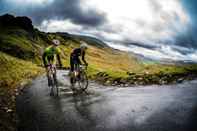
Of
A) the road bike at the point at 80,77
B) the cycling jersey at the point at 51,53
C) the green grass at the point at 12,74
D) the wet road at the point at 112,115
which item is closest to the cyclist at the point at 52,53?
the cycling jersey at the point at 51,53

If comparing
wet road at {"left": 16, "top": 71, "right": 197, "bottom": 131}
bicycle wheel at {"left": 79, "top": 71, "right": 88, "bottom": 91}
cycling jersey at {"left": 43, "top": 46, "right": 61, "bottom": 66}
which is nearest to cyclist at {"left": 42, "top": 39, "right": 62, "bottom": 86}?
cycling jersey at {"left": 43, "top": 46, "right": 61, "bottom": 66}

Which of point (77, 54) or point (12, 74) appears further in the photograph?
point (12, 74)

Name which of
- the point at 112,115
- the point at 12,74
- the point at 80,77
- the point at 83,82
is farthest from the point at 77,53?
the point at 12,74

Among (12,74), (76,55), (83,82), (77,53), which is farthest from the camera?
(12,74)

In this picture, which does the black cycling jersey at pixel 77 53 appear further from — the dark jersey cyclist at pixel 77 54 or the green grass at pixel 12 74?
the green grass at pixel 12 74

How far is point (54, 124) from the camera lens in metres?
9.55

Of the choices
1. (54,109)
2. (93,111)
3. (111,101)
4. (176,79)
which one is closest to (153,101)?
(111,101)

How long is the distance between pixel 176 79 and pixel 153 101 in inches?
383

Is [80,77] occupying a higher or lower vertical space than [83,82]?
higher

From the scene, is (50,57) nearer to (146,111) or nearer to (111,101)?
(111,101)

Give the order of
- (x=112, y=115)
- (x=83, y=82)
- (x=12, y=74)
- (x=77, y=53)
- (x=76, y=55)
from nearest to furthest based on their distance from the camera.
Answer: (x=112, y=115) → (x=77, y=53) → (x=76, y=55) → (x=83, y=82) → (x=12, y=74)

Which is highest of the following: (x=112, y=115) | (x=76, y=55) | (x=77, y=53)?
(x=77, y=53)

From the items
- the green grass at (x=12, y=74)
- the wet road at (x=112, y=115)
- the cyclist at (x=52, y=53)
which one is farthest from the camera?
the green grass at (x=12, y=74)

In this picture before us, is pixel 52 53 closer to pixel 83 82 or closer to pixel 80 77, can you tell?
pixel 80 77
